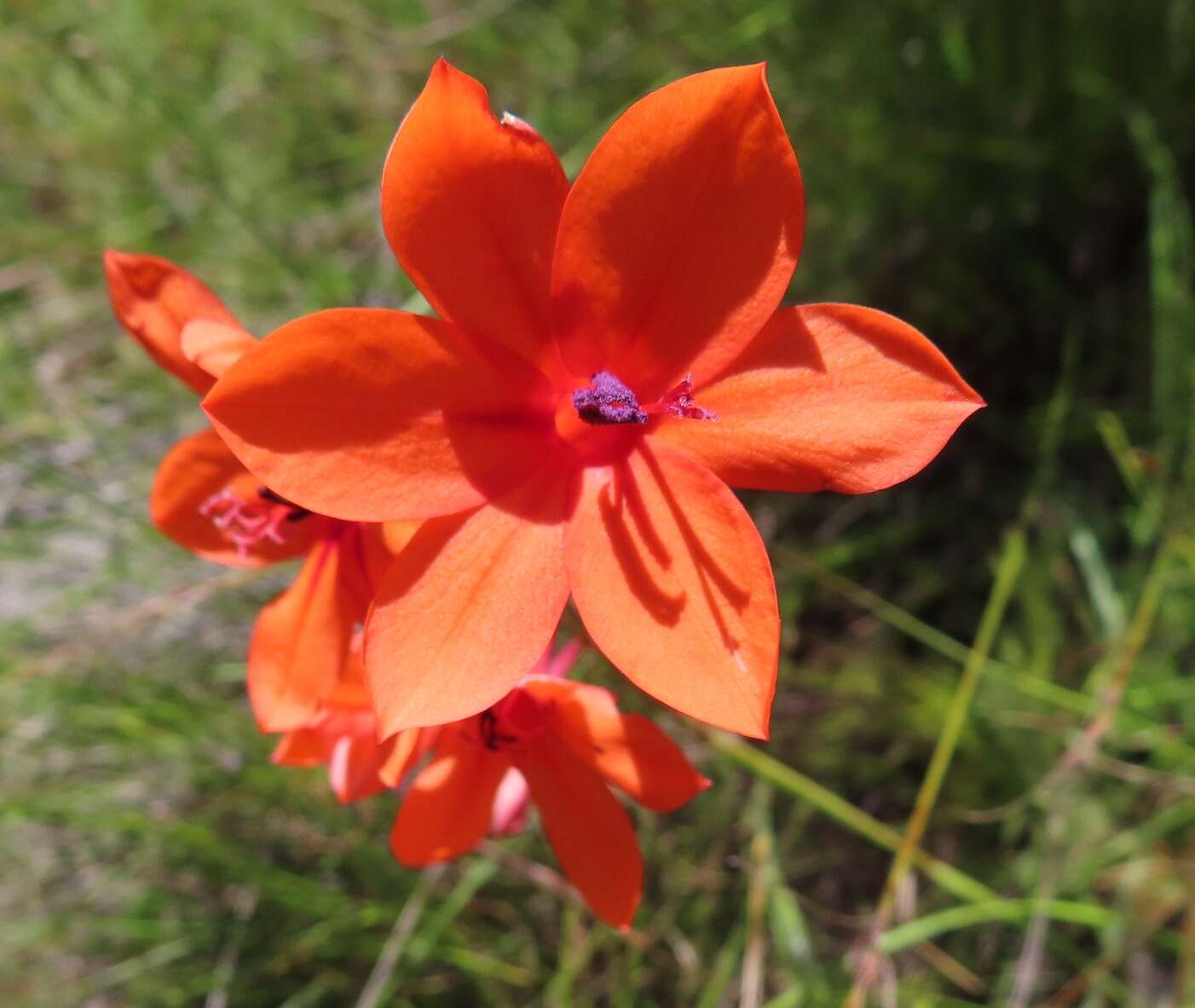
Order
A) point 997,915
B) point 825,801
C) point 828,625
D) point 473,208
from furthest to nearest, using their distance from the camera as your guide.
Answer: point 828,625 < point 997,915 < point 825,801 < point 473,208

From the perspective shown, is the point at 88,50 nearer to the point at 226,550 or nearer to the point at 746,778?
the point at 226,550

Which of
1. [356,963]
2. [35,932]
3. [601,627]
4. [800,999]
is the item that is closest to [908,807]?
[800,999]

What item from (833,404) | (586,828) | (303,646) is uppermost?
(833,404)

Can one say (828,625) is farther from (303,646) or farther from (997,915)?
(303,646)

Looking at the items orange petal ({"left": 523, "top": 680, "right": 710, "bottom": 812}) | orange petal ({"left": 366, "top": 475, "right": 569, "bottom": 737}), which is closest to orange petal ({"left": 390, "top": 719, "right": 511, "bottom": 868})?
orange petal ({"left": 523, "top": 680, "right": 710, "bottom": 812})

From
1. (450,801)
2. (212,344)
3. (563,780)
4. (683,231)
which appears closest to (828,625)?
(563,780)

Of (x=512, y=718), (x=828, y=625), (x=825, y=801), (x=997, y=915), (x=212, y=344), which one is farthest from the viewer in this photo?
(x=828, y=625)
